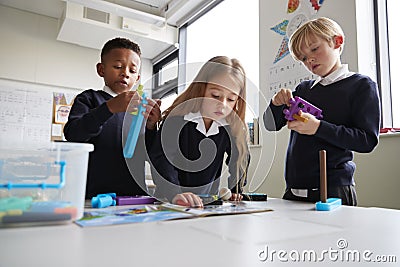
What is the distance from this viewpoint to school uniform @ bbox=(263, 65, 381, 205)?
751 millimetres

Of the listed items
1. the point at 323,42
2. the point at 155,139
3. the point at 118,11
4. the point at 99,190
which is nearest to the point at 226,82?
the point at 155,139

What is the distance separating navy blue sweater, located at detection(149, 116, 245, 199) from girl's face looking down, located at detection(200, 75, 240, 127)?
0.22ft

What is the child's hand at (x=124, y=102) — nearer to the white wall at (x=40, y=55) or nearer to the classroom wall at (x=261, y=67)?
the classroom wall at (x=261, y=67)

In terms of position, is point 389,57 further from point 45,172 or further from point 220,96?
point 45,172

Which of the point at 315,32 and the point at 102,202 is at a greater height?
the point at 315,32

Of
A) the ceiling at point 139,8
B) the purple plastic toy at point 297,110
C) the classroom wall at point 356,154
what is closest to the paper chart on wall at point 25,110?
the ceiling at point 139,8

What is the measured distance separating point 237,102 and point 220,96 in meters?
0.04

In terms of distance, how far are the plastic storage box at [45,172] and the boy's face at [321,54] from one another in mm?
692

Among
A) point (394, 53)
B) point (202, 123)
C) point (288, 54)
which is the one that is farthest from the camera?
point (288, 54)

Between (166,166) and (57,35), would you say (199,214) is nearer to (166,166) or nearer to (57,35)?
(166,166)

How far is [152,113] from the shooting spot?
710 mm

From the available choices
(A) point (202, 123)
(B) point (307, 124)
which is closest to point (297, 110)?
(B) point (307, 124)

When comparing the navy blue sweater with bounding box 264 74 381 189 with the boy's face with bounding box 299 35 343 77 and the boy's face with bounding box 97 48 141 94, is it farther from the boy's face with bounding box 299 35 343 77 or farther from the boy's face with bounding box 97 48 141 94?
the boy's face with bounding box 97 48 141 94

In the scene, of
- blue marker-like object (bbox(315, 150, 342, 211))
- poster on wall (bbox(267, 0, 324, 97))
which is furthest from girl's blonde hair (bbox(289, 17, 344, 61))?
poster on wall (bbox(267, 0, 324, 97))
